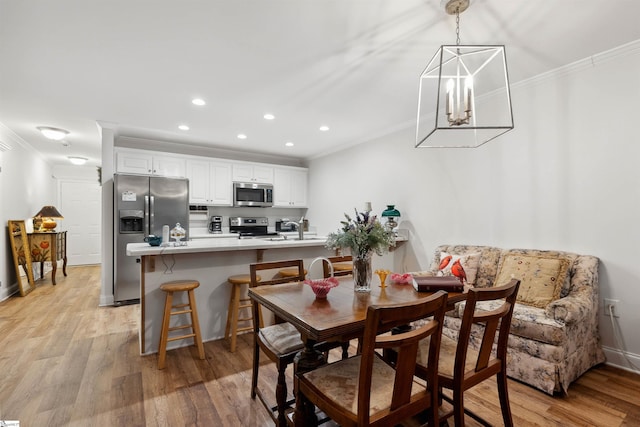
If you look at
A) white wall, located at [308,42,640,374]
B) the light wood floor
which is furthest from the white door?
white wall, located at [308,42,640,374]

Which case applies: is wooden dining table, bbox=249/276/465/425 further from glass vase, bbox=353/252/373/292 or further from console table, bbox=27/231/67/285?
console table, bbox=27/231/67/285

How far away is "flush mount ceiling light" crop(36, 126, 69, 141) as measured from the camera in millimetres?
4395

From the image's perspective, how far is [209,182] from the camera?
5.32 meters

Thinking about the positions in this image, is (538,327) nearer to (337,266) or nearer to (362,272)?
(362,272)

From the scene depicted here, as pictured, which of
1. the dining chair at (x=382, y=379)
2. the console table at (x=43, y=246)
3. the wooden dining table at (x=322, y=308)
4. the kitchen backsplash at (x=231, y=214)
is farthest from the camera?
the kitchen backsplash at (x=231, y=214)

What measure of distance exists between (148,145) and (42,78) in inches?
88.6

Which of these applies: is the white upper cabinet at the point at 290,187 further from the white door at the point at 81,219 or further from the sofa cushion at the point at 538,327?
the white door at the point at 81,219

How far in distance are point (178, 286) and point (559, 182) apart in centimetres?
352

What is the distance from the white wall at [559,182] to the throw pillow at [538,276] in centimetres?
29

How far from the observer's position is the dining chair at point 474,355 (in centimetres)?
138

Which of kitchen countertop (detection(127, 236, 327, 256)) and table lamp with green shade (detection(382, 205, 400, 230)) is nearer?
kitchen countertop (detection(127, 236, 327, 256))

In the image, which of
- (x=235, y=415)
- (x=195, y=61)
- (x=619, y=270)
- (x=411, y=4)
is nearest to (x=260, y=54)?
(x=195, y=61)

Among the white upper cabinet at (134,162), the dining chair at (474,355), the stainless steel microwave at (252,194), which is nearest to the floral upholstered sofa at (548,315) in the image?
the dining chair at (474,355)

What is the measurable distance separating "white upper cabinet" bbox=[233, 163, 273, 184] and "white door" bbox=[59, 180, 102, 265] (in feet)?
14.5
